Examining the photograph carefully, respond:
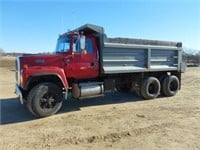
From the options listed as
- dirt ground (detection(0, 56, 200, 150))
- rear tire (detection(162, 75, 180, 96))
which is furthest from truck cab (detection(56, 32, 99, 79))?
rear tire (detection(162, 75, 180, 96))

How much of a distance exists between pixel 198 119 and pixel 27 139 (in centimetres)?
460

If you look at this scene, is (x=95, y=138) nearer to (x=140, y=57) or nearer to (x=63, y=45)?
(x=63, y=45)

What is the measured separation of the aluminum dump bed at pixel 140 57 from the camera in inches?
368

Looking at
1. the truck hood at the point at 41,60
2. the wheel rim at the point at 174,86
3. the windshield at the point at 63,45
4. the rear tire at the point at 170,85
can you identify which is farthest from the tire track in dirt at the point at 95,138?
the wheel rim at the point at 174,86

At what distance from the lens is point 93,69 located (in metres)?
9.16

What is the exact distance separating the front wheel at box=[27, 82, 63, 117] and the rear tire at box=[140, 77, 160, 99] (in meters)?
3.78

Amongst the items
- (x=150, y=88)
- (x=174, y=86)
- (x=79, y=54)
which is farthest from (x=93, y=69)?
(x=174, y=86)

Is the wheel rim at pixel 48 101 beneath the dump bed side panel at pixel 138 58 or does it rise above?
beneath

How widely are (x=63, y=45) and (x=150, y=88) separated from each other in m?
4.22

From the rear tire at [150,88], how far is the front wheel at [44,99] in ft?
12.4

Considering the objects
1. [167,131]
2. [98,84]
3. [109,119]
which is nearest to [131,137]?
[167,131]

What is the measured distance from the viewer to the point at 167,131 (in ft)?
20.0

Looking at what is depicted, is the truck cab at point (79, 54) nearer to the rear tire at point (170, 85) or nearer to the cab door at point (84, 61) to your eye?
the cab door at point (84, 61)

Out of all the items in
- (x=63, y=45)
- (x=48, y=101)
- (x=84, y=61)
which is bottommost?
(x=48, y=101)
